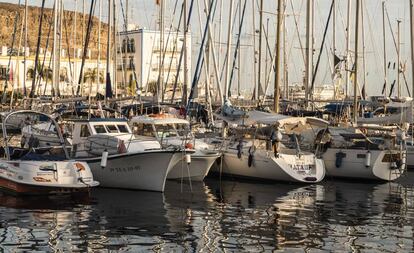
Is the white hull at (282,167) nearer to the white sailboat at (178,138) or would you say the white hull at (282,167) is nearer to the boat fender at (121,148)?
the white sailboat at (178,138)

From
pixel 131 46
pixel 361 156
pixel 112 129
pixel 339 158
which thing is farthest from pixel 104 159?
pixel 131 46

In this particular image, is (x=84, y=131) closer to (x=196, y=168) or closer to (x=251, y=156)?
(x=196, y=168)

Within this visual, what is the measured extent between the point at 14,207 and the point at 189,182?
9011 millimetres

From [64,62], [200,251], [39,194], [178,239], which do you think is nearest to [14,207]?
[39,194]

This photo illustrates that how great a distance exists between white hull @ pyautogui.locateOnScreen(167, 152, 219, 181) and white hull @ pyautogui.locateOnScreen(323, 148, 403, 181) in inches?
230

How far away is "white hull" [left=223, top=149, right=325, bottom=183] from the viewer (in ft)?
94.6

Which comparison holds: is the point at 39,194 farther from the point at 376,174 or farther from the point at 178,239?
the point at 376,174

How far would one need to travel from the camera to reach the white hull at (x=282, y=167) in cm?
2883

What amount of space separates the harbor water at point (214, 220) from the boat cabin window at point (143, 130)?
3.39 metres

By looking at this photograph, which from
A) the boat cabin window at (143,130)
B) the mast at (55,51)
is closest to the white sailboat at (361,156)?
the boat cabin window at (143,130)

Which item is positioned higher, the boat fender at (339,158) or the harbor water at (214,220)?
the boat fender at (339,158)

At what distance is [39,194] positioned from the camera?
922 inches

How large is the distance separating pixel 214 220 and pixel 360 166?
12.7 meters

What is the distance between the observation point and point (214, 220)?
19688 mm
